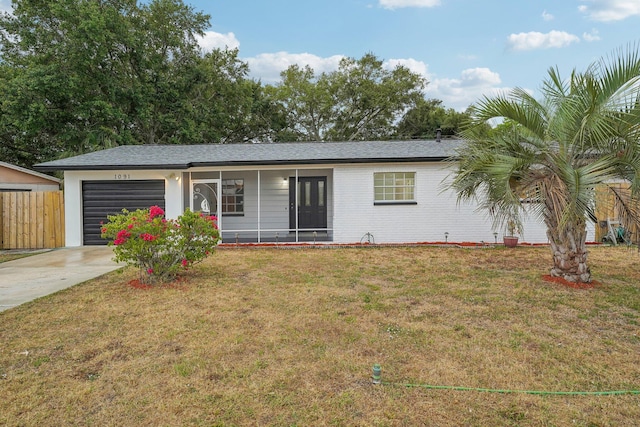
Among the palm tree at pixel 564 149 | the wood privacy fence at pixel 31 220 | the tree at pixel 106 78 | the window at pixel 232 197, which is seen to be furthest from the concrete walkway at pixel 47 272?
the tree at pixel 106 78

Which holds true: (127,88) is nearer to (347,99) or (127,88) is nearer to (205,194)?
(205,194)

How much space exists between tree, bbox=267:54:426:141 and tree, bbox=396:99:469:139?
76 cm

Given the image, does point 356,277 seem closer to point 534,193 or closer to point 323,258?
point 323,258

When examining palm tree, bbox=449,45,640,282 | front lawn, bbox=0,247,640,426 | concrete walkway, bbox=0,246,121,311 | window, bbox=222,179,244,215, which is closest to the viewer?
front lawn, bbox=0,247,640,426

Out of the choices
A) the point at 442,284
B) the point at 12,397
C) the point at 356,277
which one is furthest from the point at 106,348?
the point at 442,284

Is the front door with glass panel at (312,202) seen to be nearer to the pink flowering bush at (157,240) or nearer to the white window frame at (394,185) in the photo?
the white window frame at (394,185)

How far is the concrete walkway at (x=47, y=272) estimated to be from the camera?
5773 mm

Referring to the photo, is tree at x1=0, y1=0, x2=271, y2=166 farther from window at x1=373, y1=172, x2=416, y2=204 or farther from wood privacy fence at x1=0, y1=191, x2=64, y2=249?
window at x1=373, y1=172, x2=416, y2=204

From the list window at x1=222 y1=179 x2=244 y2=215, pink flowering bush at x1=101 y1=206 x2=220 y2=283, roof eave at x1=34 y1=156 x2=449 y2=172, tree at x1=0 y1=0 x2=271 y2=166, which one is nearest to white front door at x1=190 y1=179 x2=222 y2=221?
window at x1=222 y1=179 x2=244 y2=215

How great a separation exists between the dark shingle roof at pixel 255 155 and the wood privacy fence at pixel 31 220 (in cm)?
101

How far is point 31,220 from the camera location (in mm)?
11031

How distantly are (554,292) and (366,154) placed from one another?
22.4ft

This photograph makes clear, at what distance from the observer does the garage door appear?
11.4 metres

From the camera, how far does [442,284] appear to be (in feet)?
20.6
